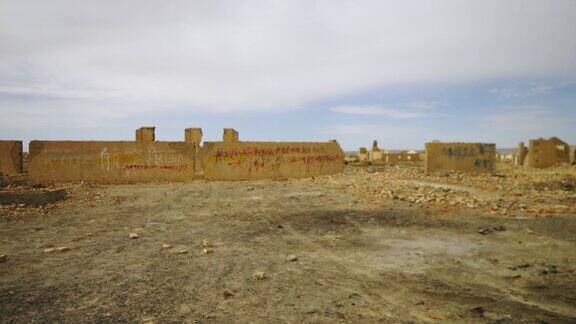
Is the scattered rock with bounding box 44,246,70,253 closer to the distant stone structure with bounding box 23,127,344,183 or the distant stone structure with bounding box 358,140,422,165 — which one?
the distant stone structure with bounding box 23,127,344,183

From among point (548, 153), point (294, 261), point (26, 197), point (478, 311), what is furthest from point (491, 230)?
point (548, 153)

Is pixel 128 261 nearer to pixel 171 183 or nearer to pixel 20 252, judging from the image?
pixel 20 252

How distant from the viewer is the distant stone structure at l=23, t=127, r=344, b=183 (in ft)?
42.5

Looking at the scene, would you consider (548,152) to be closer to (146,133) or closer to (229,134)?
(229,134)

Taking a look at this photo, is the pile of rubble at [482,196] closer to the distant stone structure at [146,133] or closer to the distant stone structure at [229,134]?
the distant stone structure at [229,134]

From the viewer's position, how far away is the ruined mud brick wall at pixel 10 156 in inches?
571

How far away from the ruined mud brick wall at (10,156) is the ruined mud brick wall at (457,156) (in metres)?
15.4

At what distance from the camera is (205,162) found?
13.8 meters

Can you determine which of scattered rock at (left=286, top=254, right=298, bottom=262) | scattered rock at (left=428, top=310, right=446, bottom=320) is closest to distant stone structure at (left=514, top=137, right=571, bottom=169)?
scattered rock at (left=286, top=254, right=298, bottom=262)

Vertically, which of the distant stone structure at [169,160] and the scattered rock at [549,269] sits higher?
the distant stone structure at [169,160]

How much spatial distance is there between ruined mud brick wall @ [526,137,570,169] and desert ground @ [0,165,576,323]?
49.4 ft

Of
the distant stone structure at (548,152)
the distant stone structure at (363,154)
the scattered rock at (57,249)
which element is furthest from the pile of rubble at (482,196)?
the distant stone structure at (363,154)

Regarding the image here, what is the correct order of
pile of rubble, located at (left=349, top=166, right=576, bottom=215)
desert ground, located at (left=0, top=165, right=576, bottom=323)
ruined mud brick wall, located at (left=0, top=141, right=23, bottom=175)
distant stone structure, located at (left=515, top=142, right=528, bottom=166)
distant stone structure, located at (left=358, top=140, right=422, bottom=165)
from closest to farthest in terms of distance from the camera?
desert ground, located at (left=0, top=165, right=576, bottom=323) → pile of rubble, located at (left=349, top=166, right=576, bottom=215) → ruined mud brick wall, located at (left=0, top=141, right=23, bottom=175) → distant stone structure, located at (left=358, top=140, right=422, bottom=165) → distant stone structure, located at (left=515, top=142, right=528, bottom=166)

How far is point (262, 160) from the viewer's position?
46.4ft
